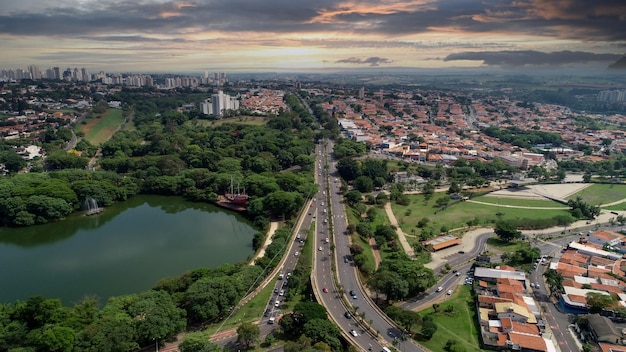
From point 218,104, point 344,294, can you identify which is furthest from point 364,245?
point 218,104

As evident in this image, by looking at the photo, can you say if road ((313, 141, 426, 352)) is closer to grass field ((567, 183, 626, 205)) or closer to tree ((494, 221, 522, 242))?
tree ((494, 221, 522, 242))

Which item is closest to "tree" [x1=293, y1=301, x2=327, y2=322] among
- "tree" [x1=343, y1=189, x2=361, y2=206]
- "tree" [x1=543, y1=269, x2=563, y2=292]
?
"tree" [x1=543, y1=269, x2=563, y2=292]

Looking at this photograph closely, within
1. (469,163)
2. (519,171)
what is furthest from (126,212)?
(519,171)

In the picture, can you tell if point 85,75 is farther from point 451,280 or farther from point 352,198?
point 451,280

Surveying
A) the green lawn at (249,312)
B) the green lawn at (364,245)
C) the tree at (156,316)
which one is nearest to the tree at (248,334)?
the green lawn at (249,312)

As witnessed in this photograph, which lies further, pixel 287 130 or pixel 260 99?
pixel 260 99

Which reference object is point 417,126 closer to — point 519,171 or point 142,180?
point 519,171
